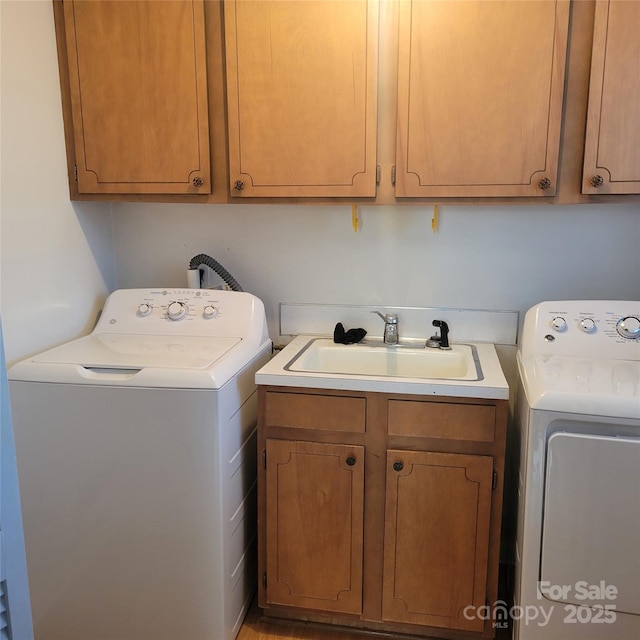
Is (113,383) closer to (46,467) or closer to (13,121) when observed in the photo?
(46,467)

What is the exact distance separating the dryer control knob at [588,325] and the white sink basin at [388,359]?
0.35 m

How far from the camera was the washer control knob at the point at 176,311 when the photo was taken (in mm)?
1902

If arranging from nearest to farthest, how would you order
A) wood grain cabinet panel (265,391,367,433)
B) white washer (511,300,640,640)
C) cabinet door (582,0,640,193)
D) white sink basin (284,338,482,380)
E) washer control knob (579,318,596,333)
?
white washer (511,300,640,640) → cabinet door (582,0,640,193) → wood grain cabinet panel (265,391,367,433) → washer control knob (579,318,596,333) → white sink basin (284,338,482,380)

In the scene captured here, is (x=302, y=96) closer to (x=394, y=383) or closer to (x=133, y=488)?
(x=394, y=383)

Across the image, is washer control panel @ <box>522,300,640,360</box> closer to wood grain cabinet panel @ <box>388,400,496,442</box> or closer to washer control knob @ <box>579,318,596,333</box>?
washer control knob @ <box>579,318,596,333</box>

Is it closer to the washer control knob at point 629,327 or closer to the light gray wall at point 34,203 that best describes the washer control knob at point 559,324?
the washer control knob at point 629,327

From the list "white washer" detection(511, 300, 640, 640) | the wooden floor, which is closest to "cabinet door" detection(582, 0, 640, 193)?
"white washer" detection(511, 300, 640, 640)

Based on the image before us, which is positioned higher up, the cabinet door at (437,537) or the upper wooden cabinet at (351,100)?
the upper wooden cabinet at (351,100)

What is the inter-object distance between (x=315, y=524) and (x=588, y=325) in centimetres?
106

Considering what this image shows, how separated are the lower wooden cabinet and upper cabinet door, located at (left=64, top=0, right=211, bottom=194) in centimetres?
84

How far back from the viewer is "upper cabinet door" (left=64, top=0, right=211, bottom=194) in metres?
1.70

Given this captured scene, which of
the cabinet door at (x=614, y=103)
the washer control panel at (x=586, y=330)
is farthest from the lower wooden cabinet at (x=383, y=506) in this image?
the cabinet door at (x=614, y=103)

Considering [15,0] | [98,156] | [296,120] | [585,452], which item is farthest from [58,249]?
[585,452]

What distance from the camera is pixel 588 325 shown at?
1677 millimetres
